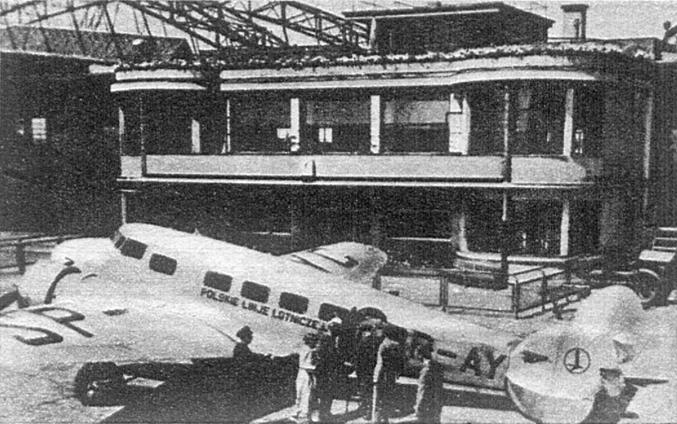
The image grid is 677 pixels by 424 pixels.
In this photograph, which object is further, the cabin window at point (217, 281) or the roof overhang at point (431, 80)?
the roof overhang at point (431, 80)

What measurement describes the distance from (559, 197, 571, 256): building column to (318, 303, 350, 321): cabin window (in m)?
14.3

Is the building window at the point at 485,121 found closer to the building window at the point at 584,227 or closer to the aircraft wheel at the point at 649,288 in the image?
the building window at the point at 584,227

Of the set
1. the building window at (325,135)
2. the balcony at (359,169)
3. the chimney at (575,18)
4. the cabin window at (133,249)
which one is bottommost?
the cabin window at (133,249)

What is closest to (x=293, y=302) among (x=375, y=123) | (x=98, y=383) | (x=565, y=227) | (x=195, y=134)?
(x=98, y=383)

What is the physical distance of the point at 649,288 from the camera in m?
22.0

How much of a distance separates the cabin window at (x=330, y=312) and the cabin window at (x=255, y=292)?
1.25 metres

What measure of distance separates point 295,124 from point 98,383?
17860 millimetres

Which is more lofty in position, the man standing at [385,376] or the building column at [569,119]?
the building column at [569,119]

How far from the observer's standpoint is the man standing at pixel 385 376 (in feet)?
37.1

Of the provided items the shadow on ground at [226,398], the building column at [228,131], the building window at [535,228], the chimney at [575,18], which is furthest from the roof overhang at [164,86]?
the shadow on ground at [226,398]

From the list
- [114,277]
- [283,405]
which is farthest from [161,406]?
[114,277]

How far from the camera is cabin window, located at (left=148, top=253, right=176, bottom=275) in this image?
14.9 m

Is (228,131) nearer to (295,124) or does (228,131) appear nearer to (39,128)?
(295,124)

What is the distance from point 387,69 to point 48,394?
1781cm
